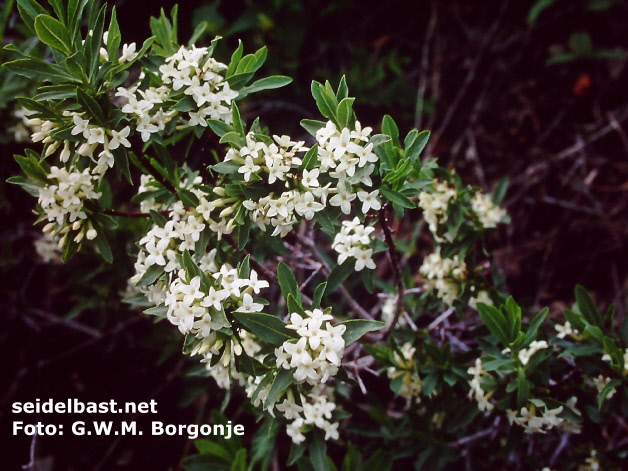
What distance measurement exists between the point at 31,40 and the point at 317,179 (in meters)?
1.89

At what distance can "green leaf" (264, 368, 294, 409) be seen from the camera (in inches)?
69.2

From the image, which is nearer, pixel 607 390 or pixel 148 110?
pixel 148 110

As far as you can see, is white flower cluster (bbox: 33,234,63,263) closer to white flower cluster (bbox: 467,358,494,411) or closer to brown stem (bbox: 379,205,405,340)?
brown stem (bbox: 379,205,405,340)

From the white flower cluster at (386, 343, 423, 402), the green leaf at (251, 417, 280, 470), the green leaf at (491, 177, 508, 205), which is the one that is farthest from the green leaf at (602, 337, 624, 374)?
the green leaf at (251, 417, 280, 470)

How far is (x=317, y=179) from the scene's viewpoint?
1.92 meters

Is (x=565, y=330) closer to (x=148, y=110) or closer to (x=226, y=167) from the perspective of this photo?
(x=226, y=167)

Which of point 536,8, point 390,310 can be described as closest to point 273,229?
point 390,310

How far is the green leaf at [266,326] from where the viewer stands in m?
1.75

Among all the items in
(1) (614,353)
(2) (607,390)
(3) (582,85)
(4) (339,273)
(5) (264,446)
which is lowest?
(5) (264,446)

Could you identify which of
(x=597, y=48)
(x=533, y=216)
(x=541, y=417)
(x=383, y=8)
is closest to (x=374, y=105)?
(x=383, y=8)

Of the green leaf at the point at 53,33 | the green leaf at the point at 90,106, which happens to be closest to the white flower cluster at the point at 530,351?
the green leaf at the point at 90,106

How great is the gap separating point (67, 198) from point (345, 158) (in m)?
1.05

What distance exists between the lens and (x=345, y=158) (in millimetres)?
1827

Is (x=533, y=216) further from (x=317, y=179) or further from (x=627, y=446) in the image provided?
(x=317, y=179)
